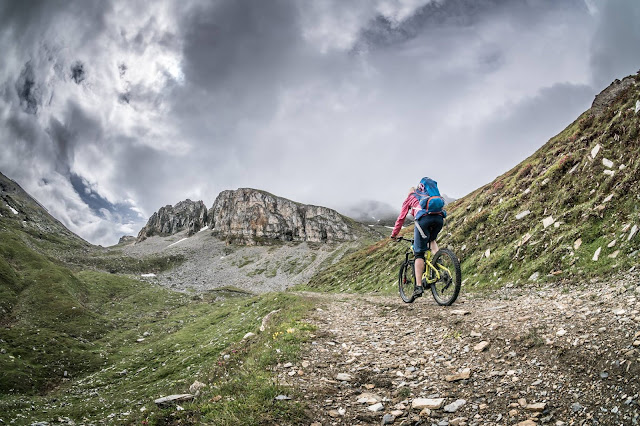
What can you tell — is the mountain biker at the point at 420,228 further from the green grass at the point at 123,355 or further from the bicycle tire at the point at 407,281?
the green grass at the point at 123,355

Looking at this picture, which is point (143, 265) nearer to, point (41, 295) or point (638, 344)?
point (41, 295)

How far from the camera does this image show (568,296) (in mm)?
8328

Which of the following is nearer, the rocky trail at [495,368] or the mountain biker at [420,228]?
the rocky trail at [495,368]

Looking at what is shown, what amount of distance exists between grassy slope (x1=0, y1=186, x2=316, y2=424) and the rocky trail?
43.7 inches

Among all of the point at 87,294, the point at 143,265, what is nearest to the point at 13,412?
the point at 87,294

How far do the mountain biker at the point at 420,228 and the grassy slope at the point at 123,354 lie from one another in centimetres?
526

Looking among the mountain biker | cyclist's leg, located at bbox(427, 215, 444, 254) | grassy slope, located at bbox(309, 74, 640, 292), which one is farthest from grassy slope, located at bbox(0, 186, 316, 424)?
grassy slope, located at bbox(309, 74, 640, 292)

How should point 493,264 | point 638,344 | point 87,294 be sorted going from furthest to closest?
point 87,294, point 493,264, point 638,344

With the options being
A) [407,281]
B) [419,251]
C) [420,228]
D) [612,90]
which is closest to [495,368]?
[420,228]

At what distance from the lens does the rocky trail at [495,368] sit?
417cm

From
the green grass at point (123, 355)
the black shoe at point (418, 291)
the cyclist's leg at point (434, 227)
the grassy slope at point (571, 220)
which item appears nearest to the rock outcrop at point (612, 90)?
the grassy slope at point (571, 220)

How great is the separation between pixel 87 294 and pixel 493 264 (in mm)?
58869

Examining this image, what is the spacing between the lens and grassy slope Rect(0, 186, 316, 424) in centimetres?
646

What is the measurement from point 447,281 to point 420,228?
7.23 feet
